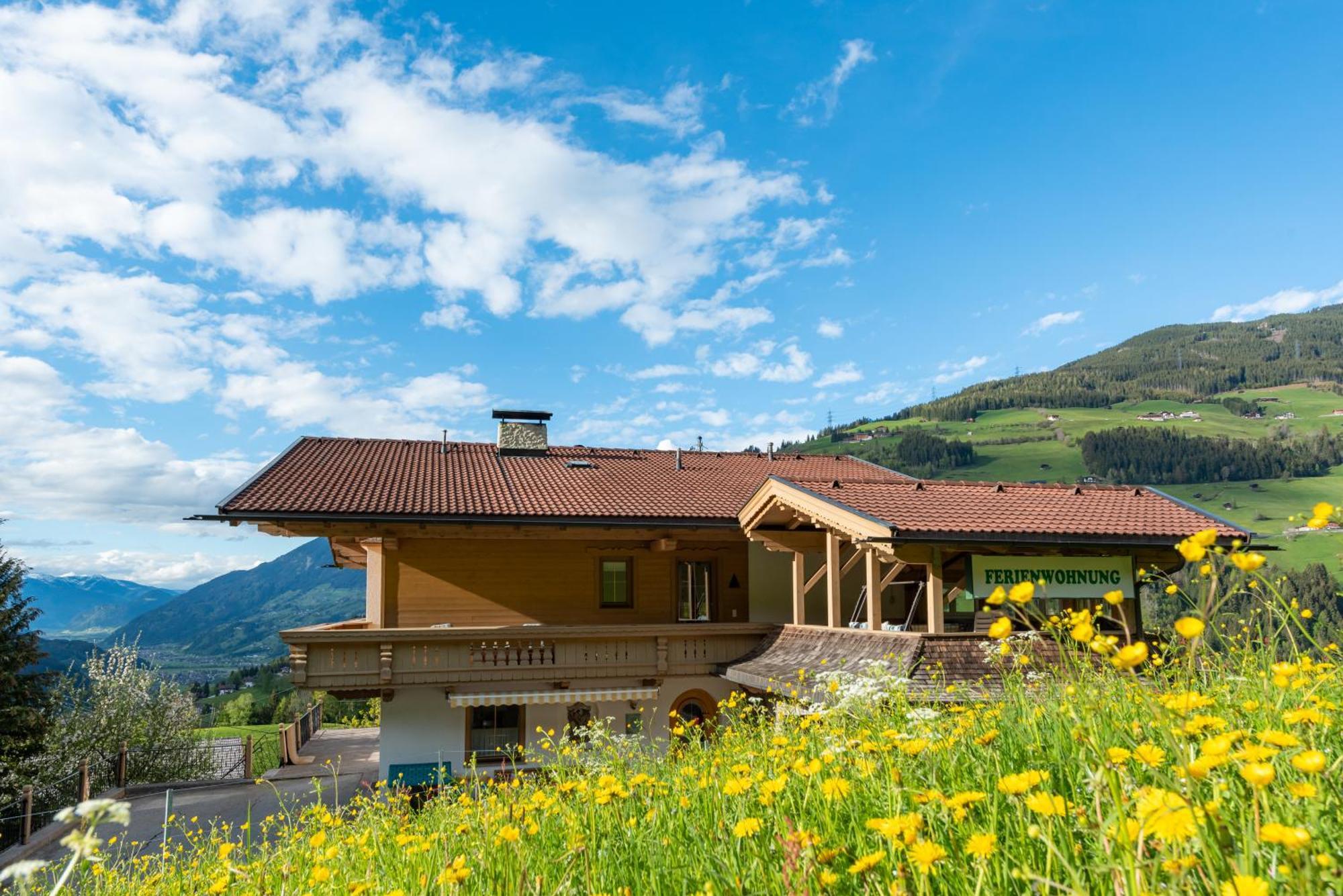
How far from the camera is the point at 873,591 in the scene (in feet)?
49.2

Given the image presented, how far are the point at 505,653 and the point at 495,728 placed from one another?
2521mm

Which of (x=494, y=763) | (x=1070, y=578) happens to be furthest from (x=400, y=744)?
(x=1070, y=578)

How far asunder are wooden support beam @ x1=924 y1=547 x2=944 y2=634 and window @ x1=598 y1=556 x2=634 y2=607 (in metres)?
8.17

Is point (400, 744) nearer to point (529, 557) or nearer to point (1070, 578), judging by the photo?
point (529, 557)

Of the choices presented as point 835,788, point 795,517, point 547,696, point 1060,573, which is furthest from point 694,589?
point 835,788

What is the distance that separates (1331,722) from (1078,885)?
221 centimetres

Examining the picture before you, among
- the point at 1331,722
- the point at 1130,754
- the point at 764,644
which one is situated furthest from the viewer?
the point at 764,644

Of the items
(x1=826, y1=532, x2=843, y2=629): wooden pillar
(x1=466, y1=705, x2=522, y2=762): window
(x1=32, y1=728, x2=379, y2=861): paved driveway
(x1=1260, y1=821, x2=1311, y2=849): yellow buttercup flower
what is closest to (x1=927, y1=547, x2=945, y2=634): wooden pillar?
(x1=826, y1=532, x2=843, y2=629): wooden pillar

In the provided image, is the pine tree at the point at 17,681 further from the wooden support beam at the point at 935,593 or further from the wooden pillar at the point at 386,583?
the wooden support beam at the point at 935,593

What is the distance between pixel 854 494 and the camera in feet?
50.6

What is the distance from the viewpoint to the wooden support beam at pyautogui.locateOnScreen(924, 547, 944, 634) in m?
13.7

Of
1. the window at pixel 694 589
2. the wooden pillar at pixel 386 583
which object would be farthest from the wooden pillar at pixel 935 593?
the wooden pillar at pixel 386 583

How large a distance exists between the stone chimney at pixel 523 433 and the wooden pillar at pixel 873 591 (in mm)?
11682

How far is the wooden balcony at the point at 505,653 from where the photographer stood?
15.9m
